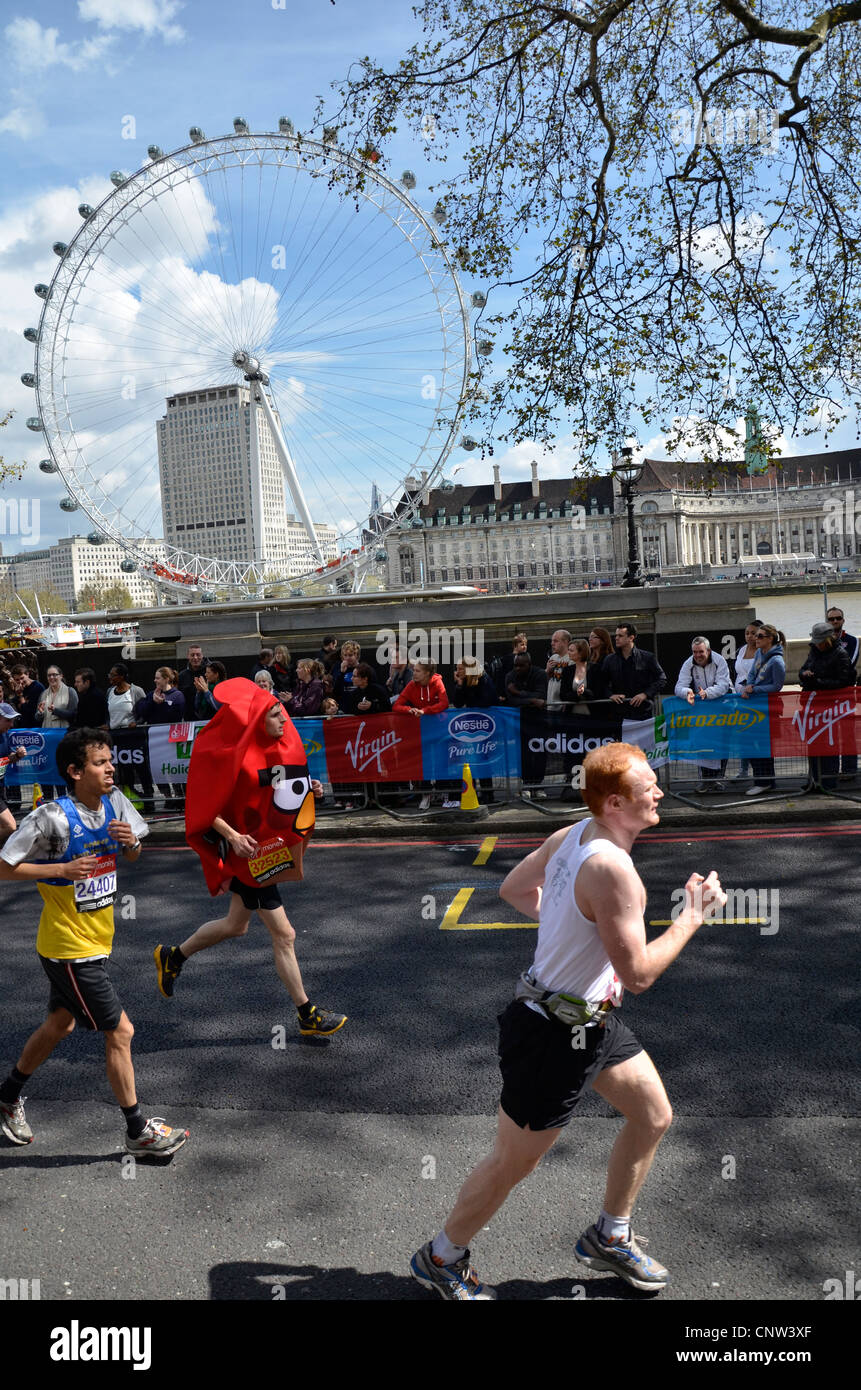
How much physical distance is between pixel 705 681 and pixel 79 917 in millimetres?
8439

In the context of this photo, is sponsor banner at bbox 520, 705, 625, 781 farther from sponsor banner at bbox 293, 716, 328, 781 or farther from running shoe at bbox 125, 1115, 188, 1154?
running shoe at bbox 125, 1115, 188, 1154

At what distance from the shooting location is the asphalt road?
3730mm

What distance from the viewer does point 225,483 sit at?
31266 millimetres

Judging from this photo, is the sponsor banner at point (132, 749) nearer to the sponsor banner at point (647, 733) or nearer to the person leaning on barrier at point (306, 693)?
the person leaning on barrier at point (306, 693)

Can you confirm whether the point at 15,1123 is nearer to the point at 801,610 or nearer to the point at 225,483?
the point at 225,483

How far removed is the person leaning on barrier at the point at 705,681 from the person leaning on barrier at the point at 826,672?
854 millimetres
